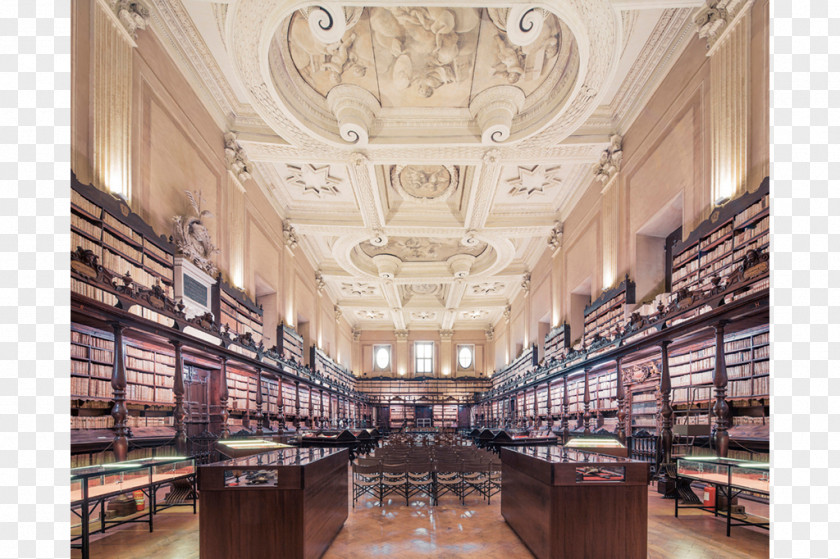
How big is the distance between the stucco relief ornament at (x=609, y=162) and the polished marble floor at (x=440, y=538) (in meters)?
7.16

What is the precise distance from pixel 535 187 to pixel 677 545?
10.6 metres

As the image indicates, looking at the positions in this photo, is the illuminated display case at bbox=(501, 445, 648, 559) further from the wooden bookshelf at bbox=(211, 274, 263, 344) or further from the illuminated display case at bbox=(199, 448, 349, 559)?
the wooden bookshelf at bbox=(211, 274, 263, 344)

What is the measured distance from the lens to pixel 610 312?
33.5 ft

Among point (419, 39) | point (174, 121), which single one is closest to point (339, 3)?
point (419, 39)

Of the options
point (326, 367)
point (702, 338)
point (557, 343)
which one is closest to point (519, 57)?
point (702, 338)

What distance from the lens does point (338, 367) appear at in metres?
22.9

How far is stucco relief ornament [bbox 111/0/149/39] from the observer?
5.97 m

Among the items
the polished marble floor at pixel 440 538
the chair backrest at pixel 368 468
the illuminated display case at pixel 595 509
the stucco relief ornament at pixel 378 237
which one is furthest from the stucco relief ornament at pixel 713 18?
the stucco relief ornament at pixel 378 237

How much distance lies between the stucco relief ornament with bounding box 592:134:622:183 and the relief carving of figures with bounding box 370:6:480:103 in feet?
12.4

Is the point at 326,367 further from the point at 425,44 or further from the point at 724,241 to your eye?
the point at 724,241

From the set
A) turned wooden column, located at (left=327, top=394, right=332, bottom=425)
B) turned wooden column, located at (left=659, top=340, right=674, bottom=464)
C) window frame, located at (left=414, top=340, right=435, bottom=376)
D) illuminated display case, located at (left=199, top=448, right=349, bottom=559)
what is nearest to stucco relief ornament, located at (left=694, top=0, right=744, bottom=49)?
turned wooden column, located at (left=659, top=340, right=674, bottom=464)

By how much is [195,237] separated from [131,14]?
3.34m

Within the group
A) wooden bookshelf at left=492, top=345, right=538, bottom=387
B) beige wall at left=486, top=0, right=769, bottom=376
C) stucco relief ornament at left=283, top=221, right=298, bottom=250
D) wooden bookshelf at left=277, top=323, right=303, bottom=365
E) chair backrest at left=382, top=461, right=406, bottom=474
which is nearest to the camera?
chair backrest at left=382, top=461, right=406, bottom=474

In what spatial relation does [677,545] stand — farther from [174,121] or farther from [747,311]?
[174,121]
